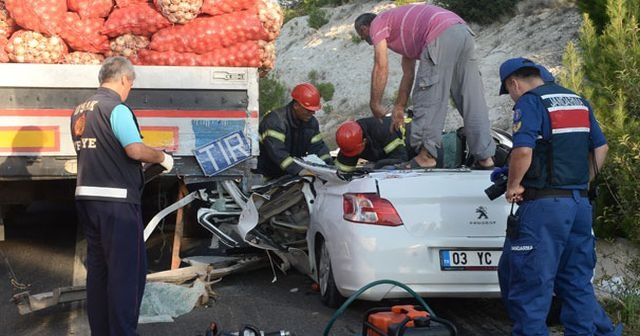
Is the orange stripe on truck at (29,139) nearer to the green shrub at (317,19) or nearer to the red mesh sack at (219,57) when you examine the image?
the red mesh sack at (219,57)

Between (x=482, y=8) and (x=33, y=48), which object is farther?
(x=482, y=8)

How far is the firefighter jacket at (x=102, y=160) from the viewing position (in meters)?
5.11

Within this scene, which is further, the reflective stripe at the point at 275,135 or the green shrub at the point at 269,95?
the green shrub at the point at 269,95

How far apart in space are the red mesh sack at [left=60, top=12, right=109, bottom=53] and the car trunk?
317 centimetres

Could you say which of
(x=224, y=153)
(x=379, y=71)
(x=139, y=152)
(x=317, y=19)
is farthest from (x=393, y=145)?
(x=317, y=19)

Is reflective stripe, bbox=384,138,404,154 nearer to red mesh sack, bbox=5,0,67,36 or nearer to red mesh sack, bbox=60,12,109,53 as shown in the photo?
red mesh sack, bbox=60,12,109,53

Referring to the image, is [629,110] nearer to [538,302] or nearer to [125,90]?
[538,302]

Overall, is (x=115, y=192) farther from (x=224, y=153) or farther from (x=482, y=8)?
(x=482, y=8)

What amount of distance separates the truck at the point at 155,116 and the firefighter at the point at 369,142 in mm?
1277

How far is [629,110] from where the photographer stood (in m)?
8.06

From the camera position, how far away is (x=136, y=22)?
25.2 ft


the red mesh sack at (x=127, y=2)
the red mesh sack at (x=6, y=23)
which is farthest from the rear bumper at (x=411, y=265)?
the red mesh sack at (x=6, y=23)

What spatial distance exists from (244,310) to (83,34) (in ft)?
9.58

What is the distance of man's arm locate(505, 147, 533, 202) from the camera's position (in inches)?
191
